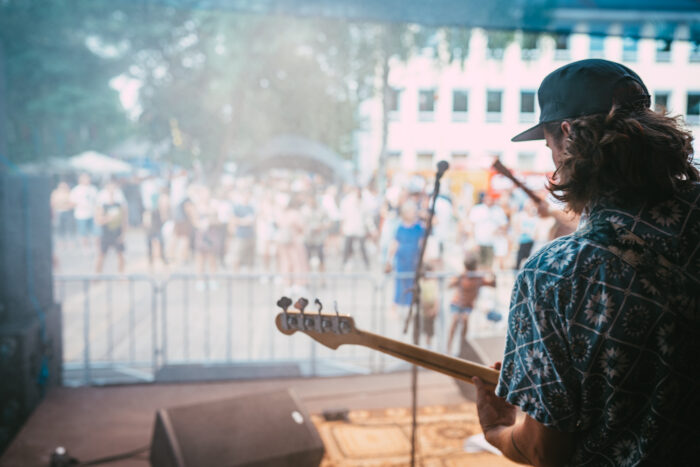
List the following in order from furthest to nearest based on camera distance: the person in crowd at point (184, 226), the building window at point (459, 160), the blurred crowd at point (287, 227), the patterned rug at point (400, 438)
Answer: the building window at point (459, 160) → the person in crowd at point (184, 226) → the blurred crowd at point (287, 227) → the patterned rug at point (400, 438)

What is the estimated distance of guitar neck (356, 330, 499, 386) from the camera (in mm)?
1565

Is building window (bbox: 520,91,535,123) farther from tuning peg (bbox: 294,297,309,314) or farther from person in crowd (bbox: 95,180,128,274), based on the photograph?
person in crowd (bbox: 95,180,128,274)

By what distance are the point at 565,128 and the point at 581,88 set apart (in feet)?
0.28

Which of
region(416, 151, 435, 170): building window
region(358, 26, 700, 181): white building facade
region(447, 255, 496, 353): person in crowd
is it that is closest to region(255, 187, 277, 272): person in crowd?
region(358, 26, 700, 181): white building facade

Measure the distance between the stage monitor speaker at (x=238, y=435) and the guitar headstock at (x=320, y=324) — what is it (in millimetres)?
1129

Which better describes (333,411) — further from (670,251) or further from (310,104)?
(310,104)

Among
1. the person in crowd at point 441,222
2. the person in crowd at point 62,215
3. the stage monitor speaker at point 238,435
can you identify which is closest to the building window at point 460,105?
the person in crowd at point 441,222

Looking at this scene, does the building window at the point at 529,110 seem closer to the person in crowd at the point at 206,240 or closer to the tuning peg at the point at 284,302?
the tuning peg at the point at 284,302

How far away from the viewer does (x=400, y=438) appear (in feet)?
12.0

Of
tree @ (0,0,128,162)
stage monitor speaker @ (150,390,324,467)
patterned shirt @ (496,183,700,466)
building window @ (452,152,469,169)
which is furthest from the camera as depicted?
building window @ (452,152,469,169)

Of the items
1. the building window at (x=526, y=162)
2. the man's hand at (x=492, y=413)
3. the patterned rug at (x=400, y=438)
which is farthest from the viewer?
the building window at (x=526, y=162)

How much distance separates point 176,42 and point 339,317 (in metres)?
15.5

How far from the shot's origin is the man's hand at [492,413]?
1.34 meters

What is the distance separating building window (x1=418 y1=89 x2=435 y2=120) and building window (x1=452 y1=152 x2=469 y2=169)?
1.84 m
